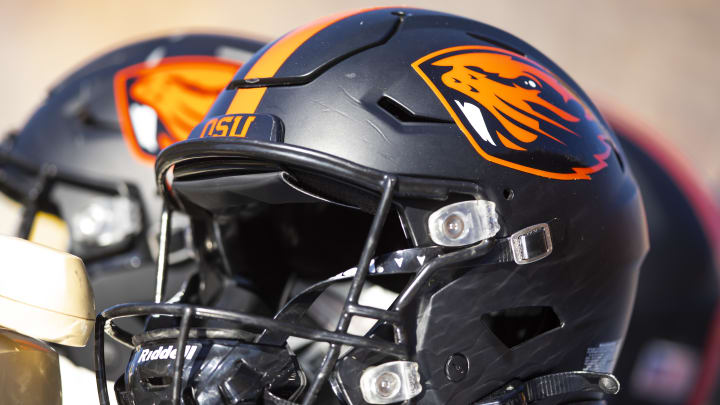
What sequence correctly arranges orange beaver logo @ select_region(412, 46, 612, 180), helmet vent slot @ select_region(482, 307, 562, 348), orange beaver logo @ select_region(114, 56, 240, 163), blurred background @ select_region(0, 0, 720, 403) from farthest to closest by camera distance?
1. blurred background @ select_region(0, 0, 720, 403)
2. orange beaver logo @ select_region(114, 56, 240, 163)
3. helmet vent slot @ select_region(482, 307, 562, 348)
4. orange beaver logo @ select_region(412, 46, 612, 180)

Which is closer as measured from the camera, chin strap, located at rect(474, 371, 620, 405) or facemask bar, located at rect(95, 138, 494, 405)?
facemask bar, located at rect(95, 138, 494, 405)

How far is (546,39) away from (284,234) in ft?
12.3

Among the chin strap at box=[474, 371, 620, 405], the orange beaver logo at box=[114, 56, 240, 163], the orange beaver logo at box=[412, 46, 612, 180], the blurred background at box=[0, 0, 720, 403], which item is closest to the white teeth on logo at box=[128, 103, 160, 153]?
the orange beaver logo at box=[114, 56, 240, 163]

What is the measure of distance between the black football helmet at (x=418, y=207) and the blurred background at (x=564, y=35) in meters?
3.57

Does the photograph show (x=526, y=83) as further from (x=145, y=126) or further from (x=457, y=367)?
(x=145, y=126)

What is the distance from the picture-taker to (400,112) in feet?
3.13

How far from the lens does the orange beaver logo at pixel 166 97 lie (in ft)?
5.26

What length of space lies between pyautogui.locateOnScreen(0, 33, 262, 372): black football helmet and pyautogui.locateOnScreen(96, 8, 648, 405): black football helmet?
569 mm

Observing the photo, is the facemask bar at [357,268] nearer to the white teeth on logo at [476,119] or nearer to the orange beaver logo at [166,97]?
the white teeth on logo at [476,119]

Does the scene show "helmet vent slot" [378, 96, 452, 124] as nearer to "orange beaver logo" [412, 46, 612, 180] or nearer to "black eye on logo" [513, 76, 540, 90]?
"orange beaver logo" [412, 46, 612, 180]

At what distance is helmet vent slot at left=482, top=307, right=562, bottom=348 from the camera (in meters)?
1.11

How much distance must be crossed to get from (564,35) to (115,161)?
3730 mm

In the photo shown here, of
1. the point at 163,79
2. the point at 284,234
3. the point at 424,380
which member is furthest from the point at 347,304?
the point at 163,79

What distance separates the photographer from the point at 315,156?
34.6 inches
